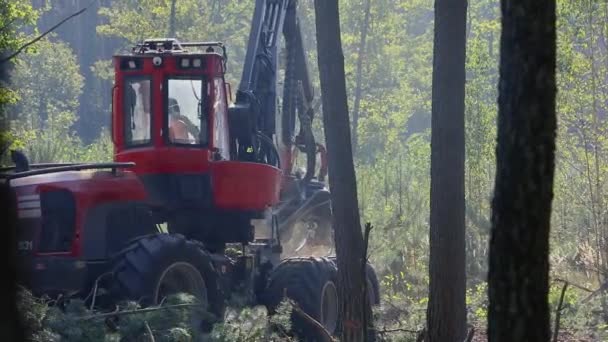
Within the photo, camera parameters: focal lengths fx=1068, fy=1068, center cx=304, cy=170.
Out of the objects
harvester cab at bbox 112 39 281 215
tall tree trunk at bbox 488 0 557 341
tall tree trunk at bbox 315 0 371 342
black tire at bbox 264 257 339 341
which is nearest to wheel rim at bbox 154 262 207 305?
harvester cab at bbox 112 39 281 215

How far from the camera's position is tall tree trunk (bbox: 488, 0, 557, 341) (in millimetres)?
6359

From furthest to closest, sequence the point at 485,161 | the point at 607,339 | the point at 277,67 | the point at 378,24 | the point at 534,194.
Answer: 1. the point at 378,24
2. the point at 485,161
3. the point at 277,67
4. the point at 607,339
5. the point at 534,194

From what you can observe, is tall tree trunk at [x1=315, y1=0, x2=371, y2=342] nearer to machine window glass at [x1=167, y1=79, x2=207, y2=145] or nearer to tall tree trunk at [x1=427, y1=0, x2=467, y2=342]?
tall tree trunk at [x1=427, y1=0, x2=467, y2=342]

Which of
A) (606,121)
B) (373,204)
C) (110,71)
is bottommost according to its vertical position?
(373,204)

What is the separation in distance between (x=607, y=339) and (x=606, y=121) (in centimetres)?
768

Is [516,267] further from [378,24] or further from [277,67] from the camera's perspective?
[378,24]

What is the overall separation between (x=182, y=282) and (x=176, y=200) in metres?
1.61

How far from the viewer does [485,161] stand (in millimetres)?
25828

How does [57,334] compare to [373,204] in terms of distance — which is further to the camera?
[373,204]

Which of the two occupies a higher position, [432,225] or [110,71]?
[110,71]

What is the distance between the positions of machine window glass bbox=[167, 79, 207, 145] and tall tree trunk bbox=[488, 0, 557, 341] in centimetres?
808

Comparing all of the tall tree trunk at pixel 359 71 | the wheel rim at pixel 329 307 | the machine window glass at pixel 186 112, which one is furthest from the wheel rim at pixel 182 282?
the tall tree trunk at pixel 359 71

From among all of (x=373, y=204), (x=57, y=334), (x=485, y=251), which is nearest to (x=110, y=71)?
(x=373, y=204)

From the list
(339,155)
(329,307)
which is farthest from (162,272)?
(329,307)
